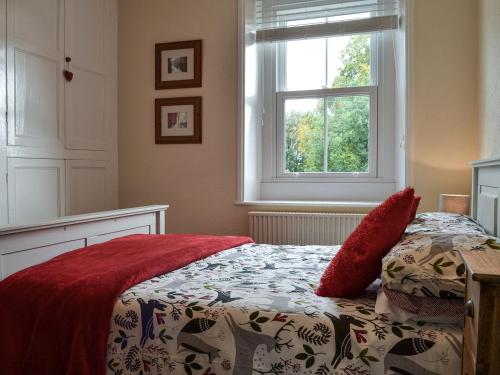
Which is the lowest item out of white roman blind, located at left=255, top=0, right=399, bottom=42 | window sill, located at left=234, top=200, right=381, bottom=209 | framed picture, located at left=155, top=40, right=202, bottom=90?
window sill, located at left=234, top=200, right=381, bottom=209

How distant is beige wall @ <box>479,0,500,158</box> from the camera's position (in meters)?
2.15

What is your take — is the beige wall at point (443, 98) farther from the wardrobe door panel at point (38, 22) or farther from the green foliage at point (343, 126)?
the wardrobe door panel at point (38, 22)

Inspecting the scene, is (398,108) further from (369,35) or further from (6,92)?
(6,92)

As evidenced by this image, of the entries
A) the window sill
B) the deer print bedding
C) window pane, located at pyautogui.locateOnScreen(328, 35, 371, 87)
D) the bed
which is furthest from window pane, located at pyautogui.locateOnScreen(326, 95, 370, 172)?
the deer print bedding

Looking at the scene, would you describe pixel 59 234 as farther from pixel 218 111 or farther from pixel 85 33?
pixel 85 33

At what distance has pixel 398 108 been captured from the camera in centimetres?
310

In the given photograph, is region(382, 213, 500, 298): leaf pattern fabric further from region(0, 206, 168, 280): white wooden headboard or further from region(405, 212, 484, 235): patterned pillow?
region(0, 206, 168, 280): white wooden headboard

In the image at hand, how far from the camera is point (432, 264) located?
3.68 ft

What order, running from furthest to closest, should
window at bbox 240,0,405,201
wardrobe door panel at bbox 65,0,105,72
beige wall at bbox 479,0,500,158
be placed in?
1. window at bbox 240,0,405,201
2. wardrobe door panel at bbox 65,0,105,72
3. beige wall at bbox 479,0,500,158

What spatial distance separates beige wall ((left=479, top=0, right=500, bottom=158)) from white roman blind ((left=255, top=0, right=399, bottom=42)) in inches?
29.4

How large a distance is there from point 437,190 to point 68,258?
2160 mm

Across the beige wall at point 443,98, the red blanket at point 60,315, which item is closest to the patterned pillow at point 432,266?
the red blanket at point 60,315

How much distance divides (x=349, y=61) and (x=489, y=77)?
118cm

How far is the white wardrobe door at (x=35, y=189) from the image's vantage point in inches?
106
